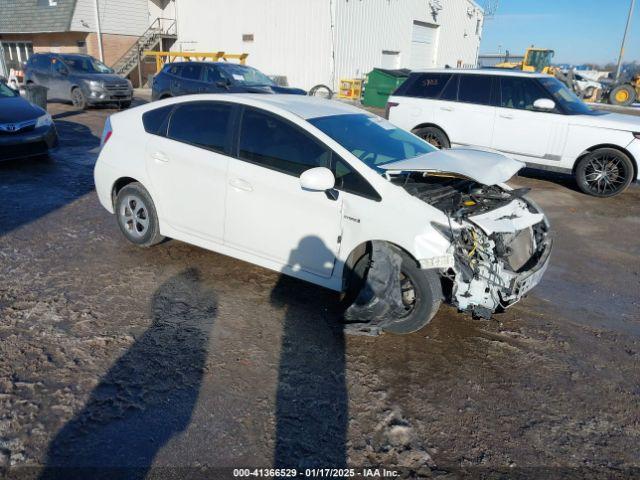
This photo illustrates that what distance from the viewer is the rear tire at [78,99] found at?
16.1 m

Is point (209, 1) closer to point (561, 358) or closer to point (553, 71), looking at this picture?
point (553, 71)

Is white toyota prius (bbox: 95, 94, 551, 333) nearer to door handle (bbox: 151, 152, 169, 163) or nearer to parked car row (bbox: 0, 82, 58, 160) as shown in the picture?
door handle (bbox: 151, 152, 169, 163)

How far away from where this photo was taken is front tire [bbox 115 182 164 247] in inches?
195

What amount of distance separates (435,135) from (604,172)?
2.98 meters

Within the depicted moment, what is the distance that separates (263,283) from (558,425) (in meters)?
2.70

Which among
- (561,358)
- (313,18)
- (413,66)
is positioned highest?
(313,18)

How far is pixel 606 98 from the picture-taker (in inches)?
1047

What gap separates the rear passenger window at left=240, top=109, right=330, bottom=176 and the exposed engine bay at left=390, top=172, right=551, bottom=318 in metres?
0.68

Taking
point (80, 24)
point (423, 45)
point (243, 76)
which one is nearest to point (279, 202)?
point (243, 76)

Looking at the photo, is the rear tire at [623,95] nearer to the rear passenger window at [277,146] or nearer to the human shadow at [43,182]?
the human shadow at [43,182]

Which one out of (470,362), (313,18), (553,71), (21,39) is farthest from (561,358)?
(21,39)

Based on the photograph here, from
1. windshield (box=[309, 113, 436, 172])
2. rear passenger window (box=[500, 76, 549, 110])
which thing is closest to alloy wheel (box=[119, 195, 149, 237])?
windshield (box=[309, 113, 436, 172])

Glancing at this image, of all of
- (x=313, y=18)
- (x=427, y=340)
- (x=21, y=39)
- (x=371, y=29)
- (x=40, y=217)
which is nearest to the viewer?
(x=427, y=340)

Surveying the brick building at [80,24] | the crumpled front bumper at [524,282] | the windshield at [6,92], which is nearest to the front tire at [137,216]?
the crumpled front bumper at [524,282]
